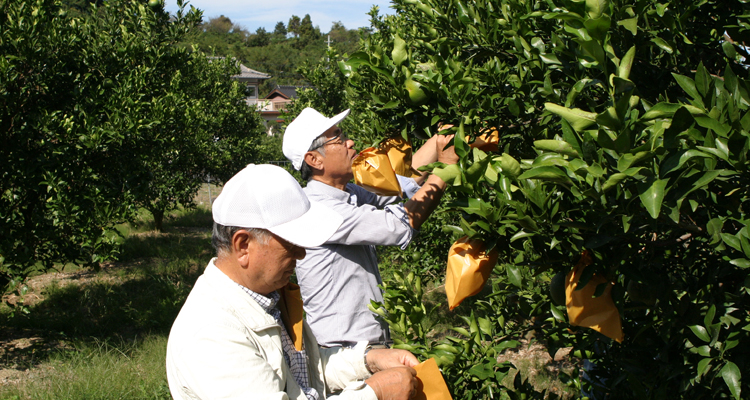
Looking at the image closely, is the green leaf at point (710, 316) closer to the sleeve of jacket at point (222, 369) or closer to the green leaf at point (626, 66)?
the green leaf at point (626, 66)

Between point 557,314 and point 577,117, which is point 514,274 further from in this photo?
point 577,117

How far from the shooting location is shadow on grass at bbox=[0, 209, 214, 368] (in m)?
5.99

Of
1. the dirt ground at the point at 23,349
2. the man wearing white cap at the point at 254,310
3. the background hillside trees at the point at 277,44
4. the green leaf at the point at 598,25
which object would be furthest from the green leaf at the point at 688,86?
the background hillside trees at the point at 277,44

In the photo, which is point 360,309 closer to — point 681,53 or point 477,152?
point 477,152

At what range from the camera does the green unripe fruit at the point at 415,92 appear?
168cm

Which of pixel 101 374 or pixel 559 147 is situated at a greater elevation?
pixel 559 147

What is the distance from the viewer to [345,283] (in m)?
2.43

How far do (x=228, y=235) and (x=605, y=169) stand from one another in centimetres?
104

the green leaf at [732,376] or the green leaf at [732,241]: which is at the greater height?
the green leaf at [732,241]

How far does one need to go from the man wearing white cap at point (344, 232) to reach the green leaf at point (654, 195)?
110 centimetres

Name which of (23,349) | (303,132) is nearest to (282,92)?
(23,349)

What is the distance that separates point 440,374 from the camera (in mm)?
1744

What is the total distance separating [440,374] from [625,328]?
1.96 feet

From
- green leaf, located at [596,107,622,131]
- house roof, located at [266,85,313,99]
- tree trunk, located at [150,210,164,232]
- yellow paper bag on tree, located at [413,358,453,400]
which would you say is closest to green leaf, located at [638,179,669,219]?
green leaf, located at [596,107,622,131]
